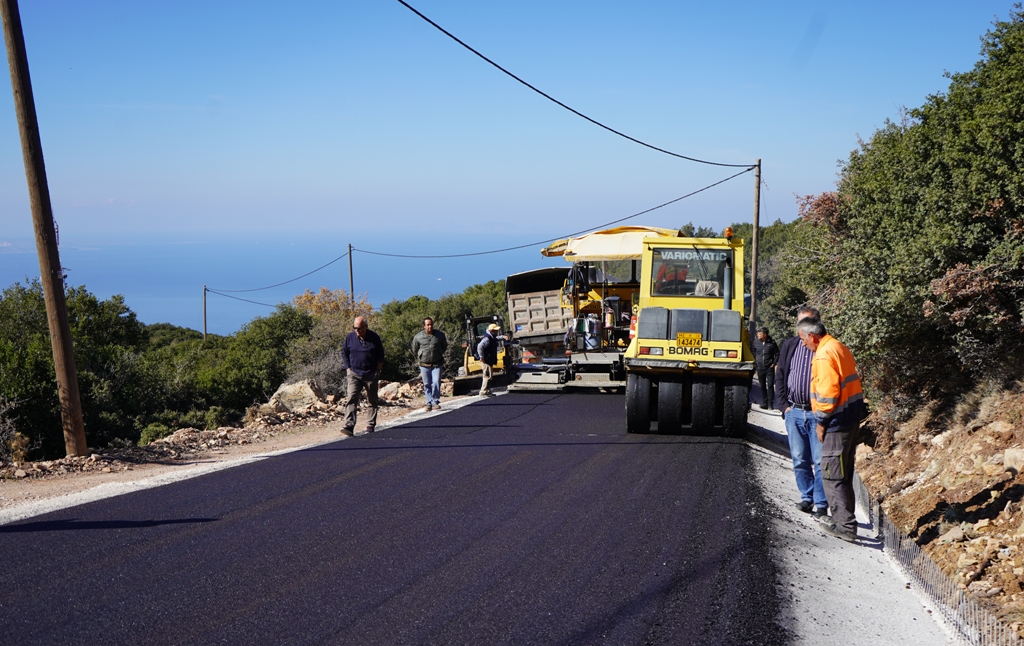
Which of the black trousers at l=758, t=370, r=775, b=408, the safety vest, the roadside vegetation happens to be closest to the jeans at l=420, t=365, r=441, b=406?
the black trousers at l=758, t=370, r=775, b=408

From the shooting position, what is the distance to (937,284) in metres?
12.1

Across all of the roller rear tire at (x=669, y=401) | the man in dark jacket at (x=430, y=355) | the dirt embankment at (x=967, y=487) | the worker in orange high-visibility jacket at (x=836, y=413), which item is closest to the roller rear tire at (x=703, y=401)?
the roller rear tire at (x=669, y=401)

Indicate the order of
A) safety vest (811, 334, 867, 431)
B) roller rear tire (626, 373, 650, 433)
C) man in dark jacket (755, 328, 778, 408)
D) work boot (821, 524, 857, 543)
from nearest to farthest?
safety vest (811, 334, 867, 431) < work boot (821, 524, 857, 543) < roller rear tire (626, 373, 650, 433) < man in dark jacket (755, 328, 778, 408)

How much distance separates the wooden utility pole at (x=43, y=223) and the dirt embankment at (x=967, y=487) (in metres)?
10.2

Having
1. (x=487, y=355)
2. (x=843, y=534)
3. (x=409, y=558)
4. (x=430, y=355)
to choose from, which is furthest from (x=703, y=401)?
(x=487, y=355)

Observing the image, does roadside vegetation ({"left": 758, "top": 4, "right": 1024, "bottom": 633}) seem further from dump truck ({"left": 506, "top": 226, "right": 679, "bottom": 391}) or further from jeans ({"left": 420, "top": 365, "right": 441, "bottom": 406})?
jeans ({"left": 420, "top": 365, "right": 441, "bottom": 406})

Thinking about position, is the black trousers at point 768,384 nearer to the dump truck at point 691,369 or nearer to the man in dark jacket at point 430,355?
the dump truck at point 691,369

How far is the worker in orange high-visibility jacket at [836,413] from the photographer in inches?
→ 279

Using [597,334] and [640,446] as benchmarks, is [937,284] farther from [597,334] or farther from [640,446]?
[597,334]

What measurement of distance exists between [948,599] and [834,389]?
1.79 metres

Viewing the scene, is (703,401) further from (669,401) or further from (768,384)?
(768,384)

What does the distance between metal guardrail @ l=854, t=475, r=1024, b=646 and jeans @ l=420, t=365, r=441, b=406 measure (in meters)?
9.00

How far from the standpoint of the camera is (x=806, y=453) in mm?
7793

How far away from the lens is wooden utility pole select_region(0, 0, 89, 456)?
34.1ft
